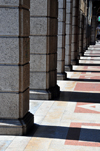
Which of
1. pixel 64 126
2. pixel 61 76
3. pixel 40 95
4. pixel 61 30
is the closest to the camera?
pixel 64 126

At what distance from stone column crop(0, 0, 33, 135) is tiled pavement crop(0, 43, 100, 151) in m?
0.40

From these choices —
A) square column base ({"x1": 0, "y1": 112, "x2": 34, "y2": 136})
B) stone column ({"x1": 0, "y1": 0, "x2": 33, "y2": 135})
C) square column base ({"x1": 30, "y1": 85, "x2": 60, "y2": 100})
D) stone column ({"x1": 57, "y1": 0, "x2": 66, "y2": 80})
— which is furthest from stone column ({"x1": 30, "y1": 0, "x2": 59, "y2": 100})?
square column base ({"x1": 0, "y1": 112, "x2": 34, "y2": 136})

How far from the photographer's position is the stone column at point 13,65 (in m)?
7.25

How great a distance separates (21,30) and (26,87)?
1.45m

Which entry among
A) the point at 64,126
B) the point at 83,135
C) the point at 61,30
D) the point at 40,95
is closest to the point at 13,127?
the point at 64,126

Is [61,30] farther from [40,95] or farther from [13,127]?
[13,127]

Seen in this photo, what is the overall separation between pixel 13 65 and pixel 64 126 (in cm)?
209

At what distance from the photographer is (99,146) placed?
6703mm

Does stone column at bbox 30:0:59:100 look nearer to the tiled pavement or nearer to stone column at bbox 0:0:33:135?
the tiled pavement

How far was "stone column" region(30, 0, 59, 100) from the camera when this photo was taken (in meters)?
11.0

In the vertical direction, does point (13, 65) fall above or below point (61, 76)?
above

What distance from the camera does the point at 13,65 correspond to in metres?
7.38

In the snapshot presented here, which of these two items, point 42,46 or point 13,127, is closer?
point 13,127

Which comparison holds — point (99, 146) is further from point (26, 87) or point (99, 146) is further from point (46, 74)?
point (46, 74)
